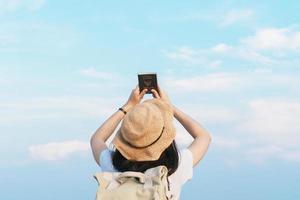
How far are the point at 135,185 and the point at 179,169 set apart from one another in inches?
18.5

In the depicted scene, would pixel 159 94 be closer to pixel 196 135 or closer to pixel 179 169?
pixel 196 135

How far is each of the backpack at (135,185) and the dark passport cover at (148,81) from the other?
3.36 feet

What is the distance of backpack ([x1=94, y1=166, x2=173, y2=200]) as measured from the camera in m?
4.41

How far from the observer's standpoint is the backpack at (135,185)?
441cm

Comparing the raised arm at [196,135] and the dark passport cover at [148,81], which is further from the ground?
the dark passport cover at [148,81]

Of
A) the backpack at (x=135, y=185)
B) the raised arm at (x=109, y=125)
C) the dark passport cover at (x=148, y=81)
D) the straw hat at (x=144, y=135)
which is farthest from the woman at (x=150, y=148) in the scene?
the dark passport cover at (x=148, y=81)

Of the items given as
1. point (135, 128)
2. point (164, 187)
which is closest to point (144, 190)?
point (164, 187)

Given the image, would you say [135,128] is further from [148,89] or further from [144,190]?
[148,89]

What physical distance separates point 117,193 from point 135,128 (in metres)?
0.46

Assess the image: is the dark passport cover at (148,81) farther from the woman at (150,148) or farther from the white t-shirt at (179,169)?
the white t-shirt at (179,169)

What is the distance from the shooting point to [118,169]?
4.81 m

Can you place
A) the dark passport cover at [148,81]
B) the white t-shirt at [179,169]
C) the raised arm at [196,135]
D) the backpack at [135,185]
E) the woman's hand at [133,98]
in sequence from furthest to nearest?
the woman's hand at [133,98]
the dark passport cover at [148,81]
the raised arm at [196,135]
the white t-shirt at [179,169]
the backpack at [135,185]

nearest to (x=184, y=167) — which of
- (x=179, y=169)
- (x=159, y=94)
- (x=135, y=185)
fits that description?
(x=179, y=169)

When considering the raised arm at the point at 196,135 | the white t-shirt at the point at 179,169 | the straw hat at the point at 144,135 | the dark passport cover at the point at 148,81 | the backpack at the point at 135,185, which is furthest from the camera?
the dark passport cover at the point at 148,81
